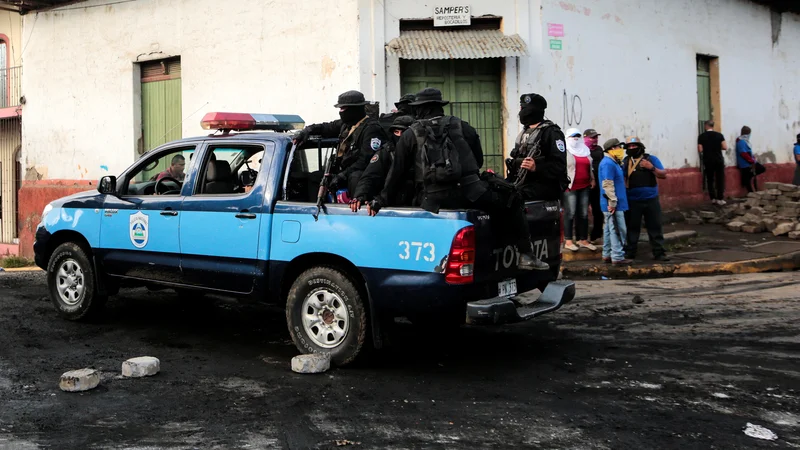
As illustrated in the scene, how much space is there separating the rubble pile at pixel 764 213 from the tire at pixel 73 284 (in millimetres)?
10927

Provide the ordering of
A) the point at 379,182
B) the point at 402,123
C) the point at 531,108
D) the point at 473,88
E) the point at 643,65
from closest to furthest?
the point at 379,182, the point at 402,123, the point at 531,108, the point at 473,88, the point at 643,65

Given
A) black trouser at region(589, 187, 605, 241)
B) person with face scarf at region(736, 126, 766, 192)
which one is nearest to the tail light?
black trouser at region(589, 187, 605, 241)

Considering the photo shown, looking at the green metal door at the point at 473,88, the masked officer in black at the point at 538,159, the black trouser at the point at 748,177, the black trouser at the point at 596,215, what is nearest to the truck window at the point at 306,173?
the masked officer in black at the point at 538,159

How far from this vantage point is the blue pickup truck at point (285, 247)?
5605 mm

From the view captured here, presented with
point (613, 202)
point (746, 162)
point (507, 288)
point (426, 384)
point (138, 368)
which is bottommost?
point (426, 384)

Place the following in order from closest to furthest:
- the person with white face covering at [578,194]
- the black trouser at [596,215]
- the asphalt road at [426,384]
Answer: the asphalt road at [426,384] → the person with white face covering at [578,194] → the black trouser at [596,215]

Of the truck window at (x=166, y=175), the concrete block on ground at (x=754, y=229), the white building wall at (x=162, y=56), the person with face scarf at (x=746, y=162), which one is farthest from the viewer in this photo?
the person with face scarf at (x=746, y=162)

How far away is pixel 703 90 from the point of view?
1706cm

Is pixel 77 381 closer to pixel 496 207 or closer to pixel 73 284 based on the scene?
pixel 73 284

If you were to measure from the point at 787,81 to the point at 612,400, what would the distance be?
1734 cm

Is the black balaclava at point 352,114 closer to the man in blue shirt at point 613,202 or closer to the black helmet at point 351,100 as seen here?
the black helmet at point 351,100

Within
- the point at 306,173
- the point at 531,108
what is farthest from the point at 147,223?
the point at 531,108

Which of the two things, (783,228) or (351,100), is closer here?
(351,100)

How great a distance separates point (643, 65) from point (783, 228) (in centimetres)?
366
